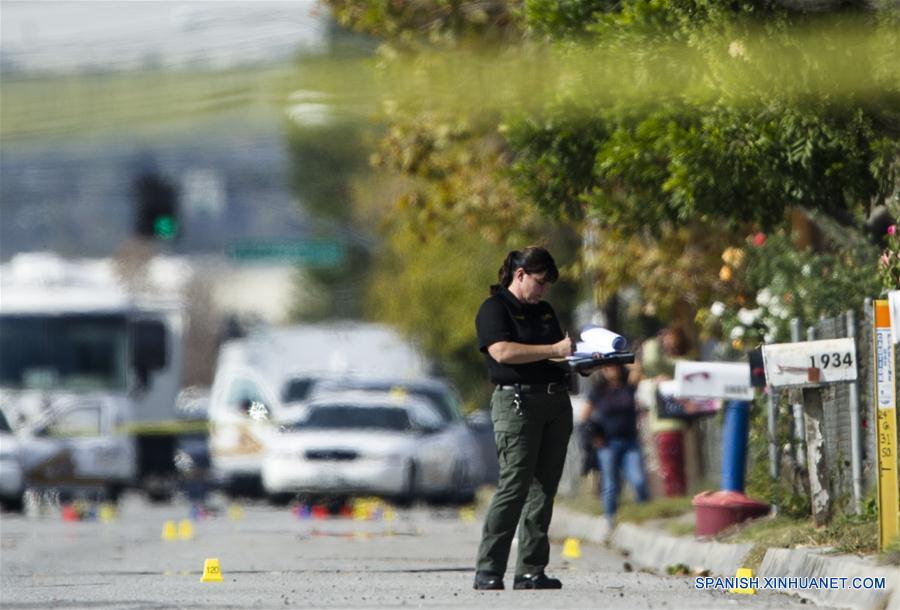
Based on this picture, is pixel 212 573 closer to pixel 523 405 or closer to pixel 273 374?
pixel 523 405

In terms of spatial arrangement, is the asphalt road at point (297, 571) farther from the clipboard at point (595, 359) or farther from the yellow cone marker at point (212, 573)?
the clipboard at point (595, 359)

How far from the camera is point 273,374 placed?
124 ft

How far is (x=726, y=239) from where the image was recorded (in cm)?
2228

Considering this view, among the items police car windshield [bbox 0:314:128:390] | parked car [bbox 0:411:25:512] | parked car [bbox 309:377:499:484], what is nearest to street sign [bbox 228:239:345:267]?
police car windshield [bbox 0:314:128:390]

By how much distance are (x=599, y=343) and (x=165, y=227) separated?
27.4m

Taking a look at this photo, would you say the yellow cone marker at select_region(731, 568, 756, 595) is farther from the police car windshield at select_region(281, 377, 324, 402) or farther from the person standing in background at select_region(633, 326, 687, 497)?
the police car windshield at select_region(281, 377, 324, 402)

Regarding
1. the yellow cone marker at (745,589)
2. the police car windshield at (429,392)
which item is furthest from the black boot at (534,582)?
the police car windshield at (429,392)

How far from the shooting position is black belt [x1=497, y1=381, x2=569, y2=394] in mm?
12266

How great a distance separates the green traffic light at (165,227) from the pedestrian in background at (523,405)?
87.7ft

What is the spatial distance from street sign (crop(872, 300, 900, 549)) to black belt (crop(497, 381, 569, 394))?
173cm

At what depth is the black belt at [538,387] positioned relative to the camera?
40.2 ft

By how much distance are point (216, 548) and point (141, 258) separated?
83.4 metres

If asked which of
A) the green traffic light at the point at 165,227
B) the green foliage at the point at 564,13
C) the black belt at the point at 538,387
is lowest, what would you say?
the black belt at the point at 538,387

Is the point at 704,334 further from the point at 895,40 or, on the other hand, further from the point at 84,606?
the point at 84,606
